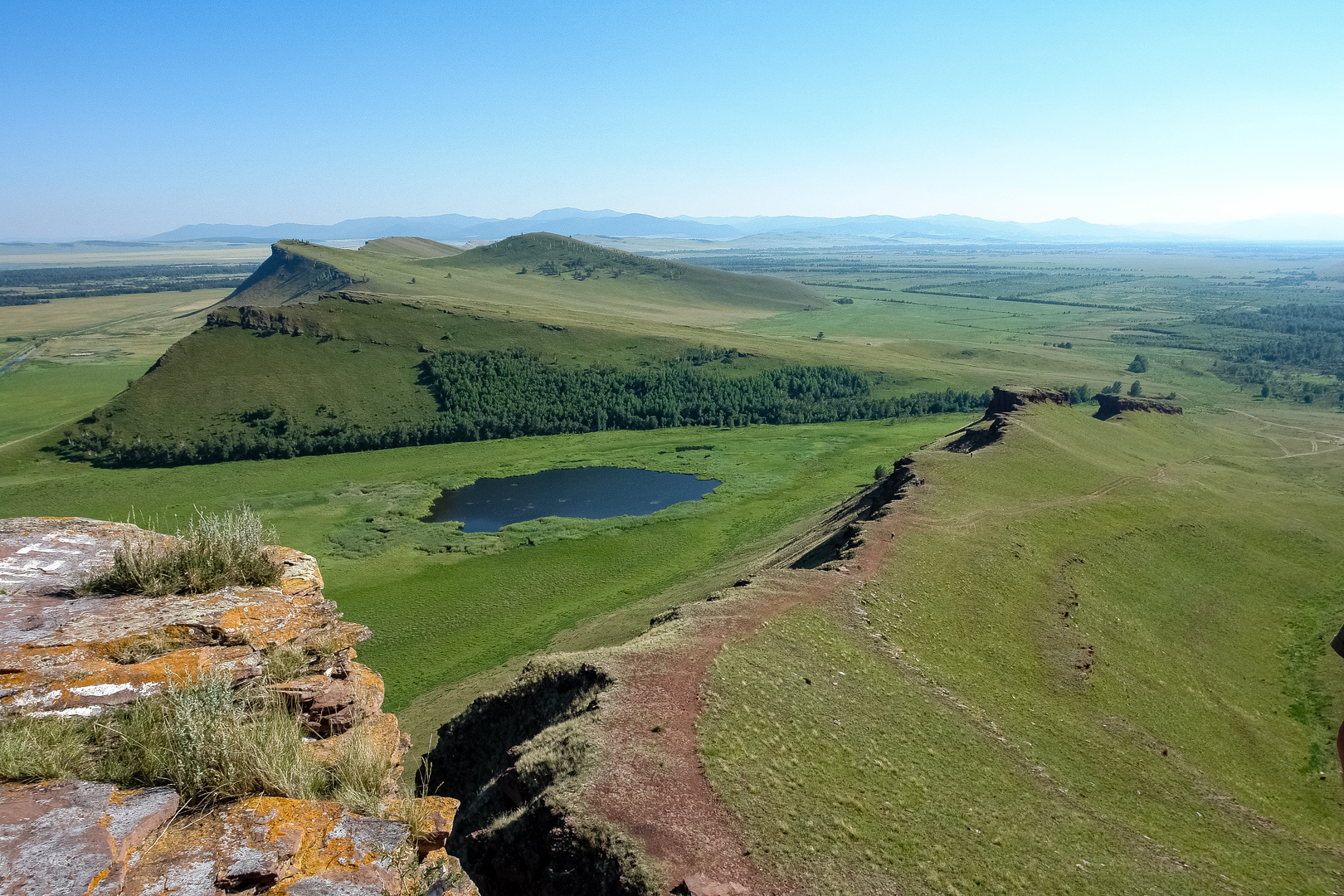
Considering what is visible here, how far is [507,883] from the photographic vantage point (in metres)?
17.1

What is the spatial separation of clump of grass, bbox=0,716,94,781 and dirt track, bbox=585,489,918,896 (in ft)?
33.5

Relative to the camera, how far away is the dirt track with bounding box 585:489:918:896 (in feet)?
52.6

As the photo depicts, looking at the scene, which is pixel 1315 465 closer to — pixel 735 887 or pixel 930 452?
pixel 930 452

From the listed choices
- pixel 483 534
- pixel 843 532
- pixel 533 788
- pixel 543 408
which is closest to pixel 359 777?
pixel 533 788

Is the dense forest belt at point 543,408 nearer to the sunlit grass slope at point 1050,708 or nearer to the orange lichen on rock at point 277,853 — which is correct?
the sunlit grass slope at point 1050,708

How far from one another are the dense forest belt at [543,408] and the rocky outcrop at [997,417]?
188 feet

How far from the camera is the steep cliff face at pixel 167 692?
8.01 metres

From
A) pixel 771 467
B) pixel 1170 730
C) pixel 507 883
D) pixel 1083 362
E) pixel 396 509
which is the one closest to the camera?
pixel 507 883

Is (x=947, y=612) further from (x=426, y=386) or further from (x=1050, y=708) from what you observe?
(x=426, y=386)

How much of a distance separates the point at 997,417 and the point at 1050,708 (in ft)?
165

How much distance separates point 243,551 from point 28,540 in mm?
4135

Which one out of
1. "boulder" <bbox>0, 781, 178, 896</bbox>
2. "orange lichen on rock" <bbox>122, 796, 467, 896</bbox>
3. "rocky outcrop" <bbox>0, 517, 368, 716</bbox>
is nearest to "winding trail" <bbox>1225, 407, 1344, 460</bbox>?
"rocky outcrop" <bbox>0, 517, 368, 716</bbox>

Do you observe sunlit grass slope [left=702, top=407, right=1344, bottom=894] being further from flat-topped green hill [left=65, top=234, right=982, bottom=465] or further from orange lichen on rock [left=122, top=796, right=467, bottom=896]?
flat-topped green hill [left=65, top=234, right=982, bottom=465]

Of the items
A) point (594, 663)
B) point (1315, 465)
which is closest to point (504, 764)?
point (594, 663)
